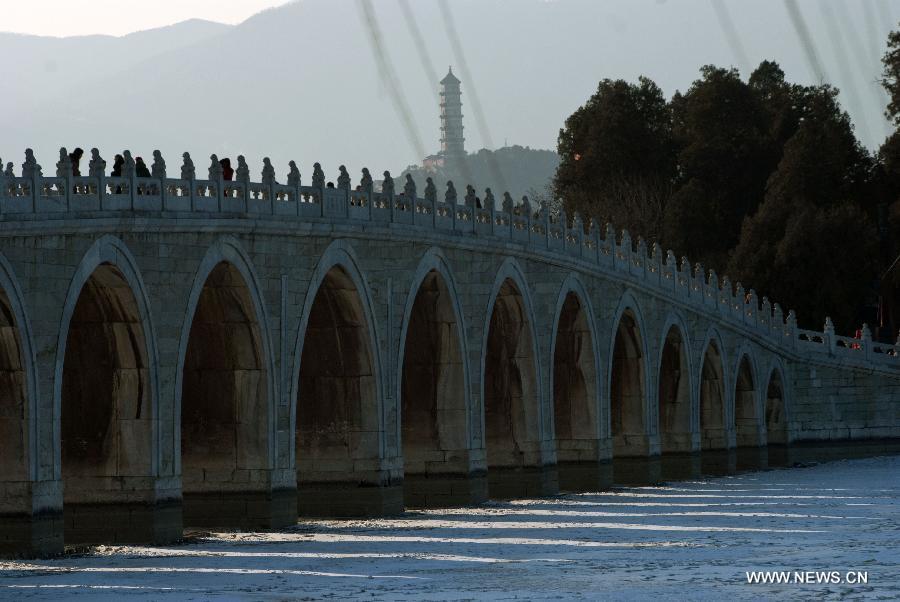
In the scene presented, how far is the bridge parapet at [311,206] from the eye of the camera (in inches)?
1249

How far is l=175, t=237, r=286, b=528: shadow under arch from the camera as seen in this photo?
37.5 meters

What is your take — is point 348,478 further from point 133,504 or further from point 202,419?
point 133,504

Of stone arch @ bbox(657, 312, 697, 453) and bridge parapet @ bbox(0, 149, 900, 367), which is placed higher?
bridge parapet @ bbox(0, 149, 900, 367)

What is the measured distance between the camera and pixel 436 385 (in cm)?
4612

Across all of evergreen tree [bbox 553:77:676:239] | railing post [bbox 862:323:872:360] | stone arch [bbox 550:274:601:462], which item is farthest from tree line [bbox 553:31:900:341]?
stone arch [bbox 550:274:601:462]

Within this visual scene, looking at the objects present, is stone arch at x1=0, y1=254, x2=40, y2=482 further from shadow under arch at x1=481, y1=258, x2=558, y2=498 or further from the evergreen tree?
the evergreen tree

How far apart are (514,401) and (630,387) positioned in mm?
9951

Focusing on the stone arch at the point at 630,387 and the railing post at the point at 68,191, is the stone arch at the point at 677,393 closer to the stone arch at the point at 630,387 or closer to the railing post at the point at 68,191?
the stone arch at the point at 630,387

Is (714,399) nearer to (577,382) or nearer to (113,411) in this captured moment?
(577,382)

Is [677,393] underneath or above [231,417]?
above

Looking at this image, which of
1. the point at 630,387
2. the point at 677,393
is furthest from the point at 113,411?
the point at 677,393

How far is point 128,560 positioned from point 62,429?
16.0 feet

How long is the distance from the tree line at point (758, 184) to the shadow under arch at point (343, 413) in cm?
4610

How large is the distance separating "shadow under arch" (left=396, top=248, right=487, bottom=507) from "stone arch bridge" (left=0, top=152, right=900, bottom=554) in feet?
0.20
